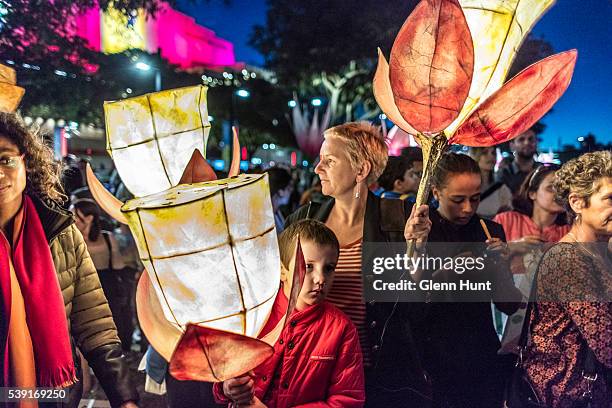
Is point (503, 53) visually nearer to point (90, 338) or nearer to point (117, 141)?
point (117, 141)

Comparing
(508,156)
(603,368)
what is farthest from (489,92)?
(508,156)

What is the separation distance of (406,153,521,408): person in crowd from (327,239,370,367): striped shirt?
9.5 inches

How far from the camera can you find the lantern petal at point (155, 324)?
1278 mm

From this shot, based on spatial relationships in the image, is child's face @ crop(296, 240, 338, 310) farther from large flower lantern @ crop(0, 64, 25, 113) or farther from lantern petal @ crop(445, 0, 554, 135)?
large flower lantern @ crop(0, 64, 25, 113)

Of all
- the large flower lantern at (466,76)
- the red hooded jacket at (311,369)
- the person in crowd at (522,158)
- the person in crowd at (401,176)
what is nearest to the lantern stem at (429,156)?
the large flower lantern at (466,76)

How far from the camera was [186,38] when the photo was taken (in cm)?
228

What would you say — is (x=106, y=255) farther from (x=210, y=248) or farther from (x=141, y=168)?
(x=210, y=248)

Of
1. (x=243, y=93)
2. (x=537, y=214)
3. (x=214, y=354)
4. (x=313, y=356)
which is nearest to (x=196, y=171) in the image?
(x=214, y=354)

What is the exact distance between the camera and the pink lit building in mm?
2229

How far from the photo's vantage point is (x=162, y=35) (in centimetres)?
227

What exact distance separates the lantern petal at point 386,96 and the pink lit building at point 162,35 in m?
0.71

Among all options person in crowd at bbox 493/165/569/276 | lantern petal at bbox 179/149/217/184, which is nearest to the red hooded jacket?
lantern petal at bbox 179/149/217/184

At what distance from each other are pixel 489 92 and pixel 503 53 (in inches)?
4.7

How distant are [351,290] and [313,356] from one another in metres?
0.37
